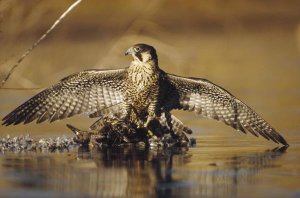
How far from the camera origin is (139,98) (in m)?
14.3

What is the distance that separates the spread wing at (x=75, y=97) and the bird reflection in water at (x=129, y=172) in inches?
51.0

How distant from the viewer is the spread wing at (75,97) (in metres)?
14.2

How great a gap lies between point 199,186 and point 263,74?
41.8 ft

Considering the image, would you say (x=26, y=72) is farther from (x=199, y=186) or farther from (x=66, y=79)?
(x=199, y=186)

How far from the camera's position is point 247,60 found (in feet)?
82.0

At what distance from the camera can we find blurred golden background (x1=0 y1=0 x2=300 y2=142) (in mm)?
19594

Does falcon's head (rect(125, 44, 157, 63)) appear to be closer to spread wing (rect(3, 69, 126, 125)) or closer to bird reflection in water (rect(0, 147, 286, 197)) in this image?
spread wing (rect(3, 69, 126, 125))

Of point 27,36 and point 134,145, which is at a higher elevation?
point 27,36

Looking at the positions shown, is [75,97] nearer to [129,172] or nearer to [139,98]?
[139,98]

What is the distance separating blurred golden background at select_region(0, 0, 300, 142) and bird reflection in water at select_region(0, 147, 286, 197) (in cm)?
377

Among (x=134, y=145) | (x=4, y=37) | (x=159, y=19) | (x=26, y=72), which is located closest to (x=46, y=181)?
(x=134, y=145)

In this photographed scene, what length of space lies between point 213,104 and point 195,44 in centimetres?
1227

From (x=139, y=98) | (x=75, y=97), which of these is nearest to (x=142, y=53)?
(x=139, y=98)

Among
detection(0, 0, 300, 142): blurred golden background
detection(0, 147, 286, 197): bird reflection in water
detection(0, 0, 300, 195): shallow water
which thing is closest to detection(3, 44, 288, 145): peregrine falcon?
detection(0, 0, 300, 195): shallow water
